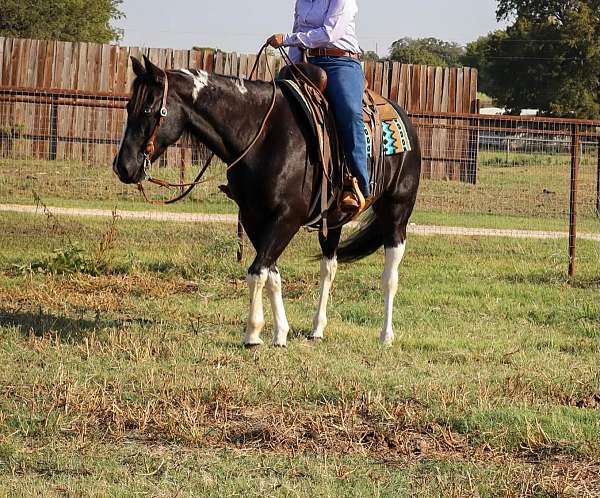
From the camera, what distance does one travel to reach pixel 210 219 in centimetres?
1762

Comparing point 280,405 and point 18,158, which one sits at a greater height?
point 18,158

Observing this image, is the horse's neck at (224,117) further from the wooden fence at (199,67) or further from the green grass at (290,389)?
the wooden fence at (199,67)

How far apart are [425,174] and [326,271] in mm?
13834

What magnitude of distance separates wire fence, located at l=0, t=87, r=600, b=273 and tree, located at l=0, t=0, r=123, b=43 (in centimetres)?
2031

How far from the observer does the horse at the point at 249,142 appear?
307 inches

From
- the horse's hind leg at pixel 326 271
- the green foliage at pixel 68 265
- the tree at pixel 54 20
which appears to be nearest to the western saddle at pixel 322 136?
the horse's hind leg at pixel 326 271

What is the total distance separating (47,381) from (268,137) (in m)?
2.64

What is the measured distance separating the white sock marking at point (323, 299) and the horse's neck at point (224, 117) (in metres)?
1.77

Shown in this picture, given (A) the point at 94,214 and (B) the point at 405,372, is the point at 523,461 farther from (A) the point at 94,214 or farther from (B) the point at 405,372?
(A) the point at 94,214

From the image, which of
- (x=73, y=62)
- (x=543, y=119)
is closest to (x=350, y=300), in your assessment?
(x=543, y=119)

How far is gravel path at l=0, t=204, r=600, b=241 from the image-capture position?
17.4 metres

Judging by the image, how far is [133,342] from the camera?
834cm

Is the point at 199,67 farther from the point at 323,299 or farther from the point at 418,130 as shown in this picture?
the point at 323,299

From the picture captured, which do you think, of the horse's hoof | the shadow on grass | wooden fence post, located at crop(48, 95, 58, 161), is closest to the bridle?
the shadow on grass
